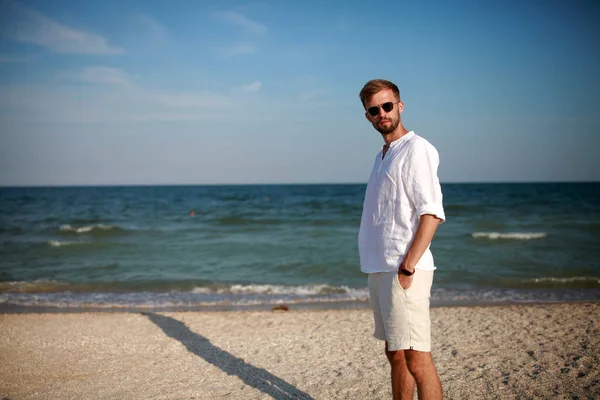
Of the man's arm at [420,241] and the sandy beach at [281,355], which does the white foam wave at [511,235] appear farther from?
the man's arm at [420,241]

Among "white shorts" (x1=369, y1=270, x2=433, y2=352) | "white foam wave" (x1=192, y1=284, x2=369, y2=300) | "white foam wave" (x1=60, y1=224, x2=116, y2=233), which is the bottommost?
"white foam wave" (x1=192, y1=284, x2=369, y2=300)

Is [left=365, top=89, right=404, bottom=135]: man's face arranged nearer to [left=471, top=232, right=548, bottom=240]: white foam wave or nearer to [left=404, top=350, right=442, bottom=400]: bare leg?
[left=404, top=350, right=442, bottom=400]: bare leg

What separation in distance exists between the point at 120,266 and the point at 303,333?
27.4 feet

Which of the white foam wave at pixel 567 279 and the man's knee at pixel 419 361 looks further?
the white foam wave at pixel 567 279

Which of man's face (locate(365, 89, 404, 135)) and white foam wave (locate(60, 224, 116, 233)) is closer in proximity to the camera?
man's face (locate(365, 89, 404, 135))

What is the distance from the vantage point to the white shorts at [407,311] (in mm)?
2369

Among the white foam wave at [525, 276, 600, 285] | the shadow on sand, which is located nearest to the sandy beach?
the shadow on sand

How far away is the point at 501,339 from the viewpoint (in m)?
5.46

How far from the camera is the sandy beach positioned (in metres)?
4.10

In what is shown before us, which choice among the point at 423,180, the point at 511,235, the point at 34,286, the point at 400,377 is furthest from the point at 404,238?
the point at 511,235

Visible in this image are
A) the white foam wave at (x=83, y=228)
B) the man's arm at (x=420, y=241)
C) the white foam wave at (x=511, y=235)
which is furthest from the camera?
the white foam wave at (x=83, y=228)

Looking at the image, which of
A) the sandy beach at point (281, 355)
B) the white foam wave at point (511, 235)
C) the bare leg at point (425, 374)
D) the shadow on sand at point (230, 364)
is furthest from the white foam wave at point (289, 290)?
the white foam wave at point (511, 235)

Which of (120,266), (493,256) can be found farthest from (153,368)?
(493,256)

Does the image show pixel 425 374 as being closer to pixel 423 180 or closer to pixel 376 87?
pixel 423 180
